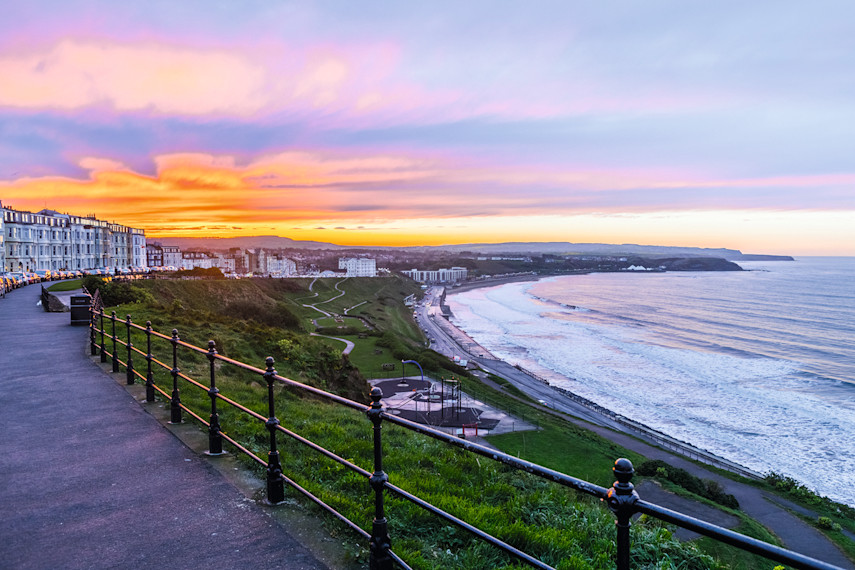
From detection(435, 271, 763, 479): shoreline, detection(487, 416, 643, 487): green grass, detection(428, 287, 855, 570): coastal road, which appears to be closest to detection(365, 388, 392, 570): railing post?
detection(428, 287, 855, 570): coastal road

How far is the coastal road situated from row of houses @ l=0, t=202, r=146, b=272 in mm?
62239

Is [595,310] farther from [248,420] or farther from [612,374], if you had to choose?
[248,420]

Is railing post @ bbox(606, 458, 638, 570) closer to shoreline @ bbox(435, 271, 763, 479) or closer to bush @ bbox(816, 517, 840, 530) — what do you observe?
bush @ bbox(816, 517, 840, 530)

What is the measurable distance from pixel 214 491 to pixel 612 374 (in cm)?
4697

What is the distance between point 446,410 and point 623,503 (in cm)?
2964

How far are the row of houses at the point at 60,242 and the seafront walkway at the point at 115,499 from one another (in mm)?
72179

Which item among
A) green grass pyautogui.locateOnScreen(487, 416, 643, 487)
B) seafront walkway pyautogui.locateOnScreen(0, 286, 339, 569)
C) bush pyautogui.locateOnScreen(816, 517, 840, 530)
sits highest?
seafront walkway pyautogui.locateOnScreen(0, 286, 339, 569)

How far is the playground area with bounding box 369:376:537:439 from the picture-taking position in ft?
91.9

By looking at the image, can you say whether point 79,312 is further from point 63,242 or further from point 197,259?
point 197,259

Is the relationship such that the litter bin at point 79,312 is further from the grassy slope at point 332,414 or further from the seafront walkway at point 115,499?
the seafront walkway at point 115,499

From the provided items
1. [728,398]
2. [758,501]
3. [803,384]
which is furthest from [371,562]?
[803,384]

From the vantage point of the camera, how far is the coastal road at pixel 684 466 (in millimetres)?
19889

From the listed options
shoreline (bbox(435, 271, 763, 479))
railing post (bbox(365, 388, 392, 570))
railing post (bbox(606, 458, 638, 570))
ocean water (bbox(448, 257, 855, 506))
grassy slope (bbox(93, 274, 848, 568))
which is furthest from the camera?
ocean water (bbox(448, 257, 855, 506))

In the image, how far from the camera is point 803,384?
1690 inches
